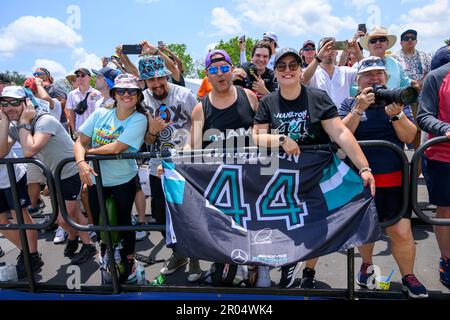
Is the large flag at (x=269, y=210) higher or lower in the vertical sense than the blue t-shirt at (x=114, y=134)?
lower

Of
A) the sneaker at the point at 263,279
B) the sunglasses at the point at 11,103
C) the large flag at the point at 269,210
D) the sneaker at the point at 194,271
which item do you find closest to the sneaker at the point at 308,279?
the sneaker at the point at 263,279

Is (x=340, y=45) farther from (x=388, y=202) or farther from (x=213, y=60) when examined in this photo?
(x=388, y=202)

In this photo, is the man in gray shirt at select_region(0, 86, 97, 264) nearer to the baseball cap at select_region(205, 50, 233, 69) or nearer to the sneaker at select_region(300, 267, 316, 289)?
the baseball cap at select_region(205, 50, 233, 69)

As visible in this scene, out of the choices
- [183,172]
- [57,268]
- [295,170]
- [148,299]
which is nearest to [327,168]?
[295,170]

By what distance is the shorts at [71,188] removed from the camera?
352cm

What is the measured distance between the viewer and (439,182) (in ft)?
8.95

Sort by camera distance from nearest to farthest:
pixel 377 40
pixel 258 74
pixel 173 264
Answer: pixel 173 264
pixel 377 40
pixel 258 74

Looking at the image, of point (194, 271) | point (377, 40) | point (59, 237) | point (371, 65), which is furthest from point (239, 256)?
point (377, 40)

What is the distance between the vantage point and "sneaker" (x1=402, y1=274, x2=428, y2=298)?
2.38 meters

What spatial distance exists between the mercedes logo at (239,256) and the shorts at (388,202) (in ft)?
3.51

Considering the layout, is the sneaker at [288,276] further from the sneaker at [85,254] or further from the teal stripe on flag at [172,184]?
the sneaker at [85,254]

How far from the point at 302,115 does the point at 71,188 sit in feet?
8.15

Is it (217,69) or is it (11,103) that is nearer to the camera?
(217,69)

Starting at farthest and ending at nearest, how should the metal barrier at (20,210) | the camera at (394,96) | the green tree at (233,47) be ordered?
the green tree at (233,47)
the metal barrier at (20,210)
the camera at (394,96)
